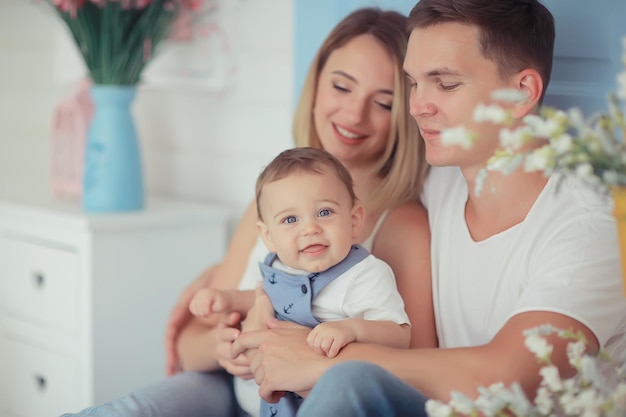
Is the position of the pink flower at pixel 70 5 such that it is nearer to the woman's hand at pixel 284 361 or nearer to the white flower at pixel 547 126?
the woman's hand at pixel 284 361

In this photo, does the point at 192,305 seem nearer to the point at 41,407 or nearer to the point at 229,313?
the point at 229,313

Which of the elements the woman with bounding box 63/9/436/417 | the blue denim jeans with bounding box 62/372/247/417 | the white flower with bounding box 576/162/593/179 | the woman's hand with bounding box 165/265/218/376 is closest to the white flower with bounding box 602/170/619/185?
the white flower with bounding box 576/162/593/179

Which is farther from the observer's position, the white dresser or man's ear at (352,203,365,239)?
the white dresser

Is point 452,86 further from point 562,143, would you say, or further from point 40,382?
point 40,382

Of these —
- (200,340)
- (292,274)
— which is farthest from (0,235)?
(292,274)

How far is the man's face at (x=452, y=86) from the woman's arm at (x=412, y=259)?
23 centimetres

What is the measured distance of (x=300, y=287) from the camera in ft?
5.58

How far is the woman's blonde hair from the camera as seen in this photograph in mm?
1949

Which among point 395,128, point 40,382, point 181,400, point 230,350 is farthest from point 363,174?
point 40,382

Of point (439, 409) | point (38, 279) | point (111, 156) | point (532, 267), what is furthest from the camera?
point (38, 279)

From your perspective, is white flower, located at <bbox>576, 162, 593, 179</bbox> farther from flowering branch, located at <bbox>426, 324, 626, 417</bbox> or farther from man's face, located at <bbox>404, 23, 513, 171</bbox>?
man's face, located at <bbox>404, 23, 513, 171</bbox>

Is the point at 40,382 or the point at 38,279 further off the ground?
the point at 38,279

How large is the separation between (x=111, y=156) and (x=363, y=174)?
2.96 feet

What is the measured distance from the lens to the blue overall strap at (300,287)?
1688 millimetres
